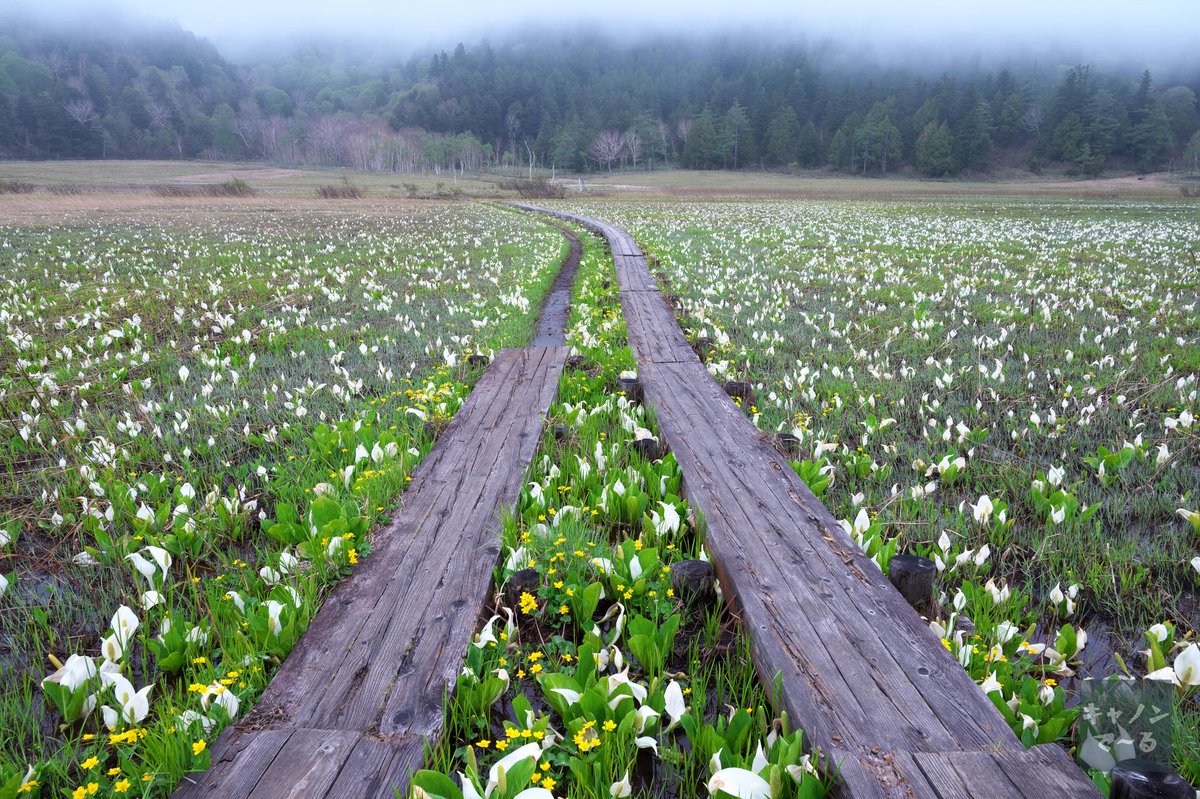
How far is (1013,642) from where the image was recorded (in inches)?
108

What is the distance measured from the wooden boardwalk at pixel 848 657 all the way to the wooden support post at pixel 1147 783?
0.23 ft

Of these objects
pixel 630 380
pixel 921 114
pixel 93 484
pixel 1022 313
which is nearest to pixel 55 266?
pixel 93 484

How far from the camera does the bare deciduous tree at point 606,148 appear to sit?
120 meters

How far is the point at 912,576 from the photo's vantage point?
2.94 m

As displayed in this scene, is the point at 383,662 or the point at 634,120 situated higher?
the point at 634,120

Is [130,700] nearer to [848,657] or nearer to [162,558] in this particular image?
[162,558]

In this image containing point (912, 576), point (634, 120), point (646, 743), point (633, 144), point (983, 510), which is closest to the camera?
point (646, 743)

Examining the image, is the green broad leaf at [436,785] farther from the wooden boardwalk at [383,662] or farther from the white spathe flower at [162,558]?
the white spathe flower at [162,558]

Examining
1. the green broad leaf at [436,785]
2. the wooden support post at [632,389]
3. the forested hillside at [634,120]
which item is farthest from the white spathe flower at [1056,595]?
the forested hillside at [634,120]

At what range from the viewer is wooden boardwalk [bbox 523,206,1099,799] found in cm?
185

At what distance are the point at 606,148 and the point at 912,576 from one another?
128 m

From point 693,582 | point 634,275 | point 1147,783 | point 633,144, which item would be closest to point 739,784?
point 1147,783

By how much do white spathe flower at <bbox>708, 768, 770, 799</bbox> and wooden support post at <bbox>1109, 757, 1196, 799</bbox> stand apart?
37.8 inches

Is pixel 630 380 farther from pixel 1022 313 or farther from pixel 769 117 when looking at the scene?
pixel 769 117
